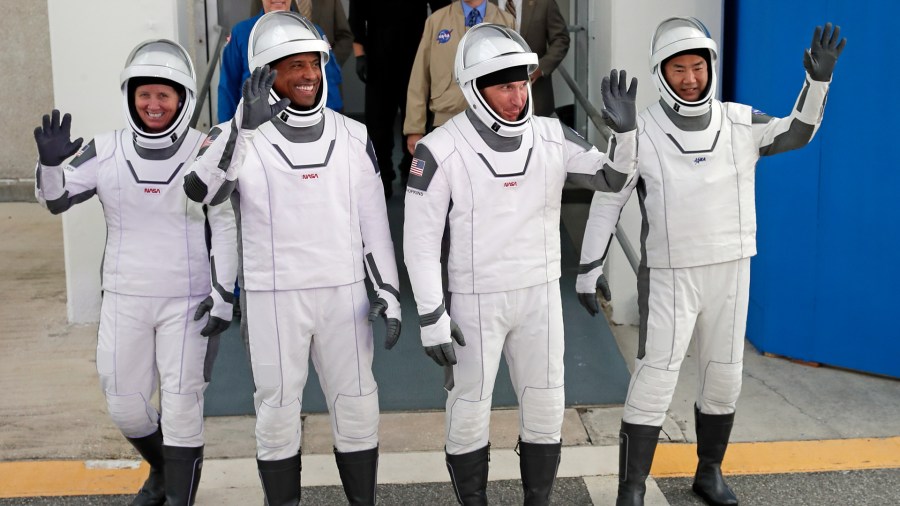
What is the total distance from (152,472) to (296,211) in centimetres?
140

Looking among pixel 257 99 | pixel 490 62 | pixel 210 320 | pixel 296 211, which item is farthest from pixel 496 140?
pixel 210 320

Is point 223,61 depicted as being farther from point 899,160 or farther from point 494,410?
point 899,160

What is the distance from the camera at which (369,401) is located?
15.2 feet

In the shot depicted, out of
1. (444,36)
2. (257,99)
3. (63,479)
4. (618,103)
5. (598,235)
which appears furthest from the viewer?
(444,36)

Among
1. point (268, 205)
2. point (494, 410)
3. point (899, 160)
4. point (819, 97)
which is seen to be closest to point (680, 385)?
point (494, 410)

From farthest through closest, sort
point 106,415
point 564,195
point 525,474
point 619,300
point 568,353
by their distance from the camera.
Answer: point 564,195 < point 619,300 < point 568,353 < point 106,415 < point 525,474

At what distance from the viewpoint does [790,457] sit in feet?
17.9

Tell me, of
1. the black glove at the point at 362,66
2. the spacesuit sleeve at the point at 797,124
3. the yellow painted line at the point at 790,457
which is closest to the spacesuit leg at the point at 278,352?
the yellow painted line at the point at 790,457

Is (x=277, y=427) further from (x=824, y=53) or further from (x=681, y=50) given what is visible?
(x=824, y=53)

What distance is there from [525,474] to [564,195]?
11.5 ft

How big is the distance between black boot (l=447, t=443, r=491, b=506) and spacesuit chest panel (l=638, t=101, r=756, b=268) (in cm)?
107

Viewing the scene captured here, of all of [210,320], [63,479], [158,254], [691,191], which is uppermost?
[691,191]

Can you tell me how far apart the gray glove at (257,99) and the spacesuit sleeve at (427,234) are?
636 mm

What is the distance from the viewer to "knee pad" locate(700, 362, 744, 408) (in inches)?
194
